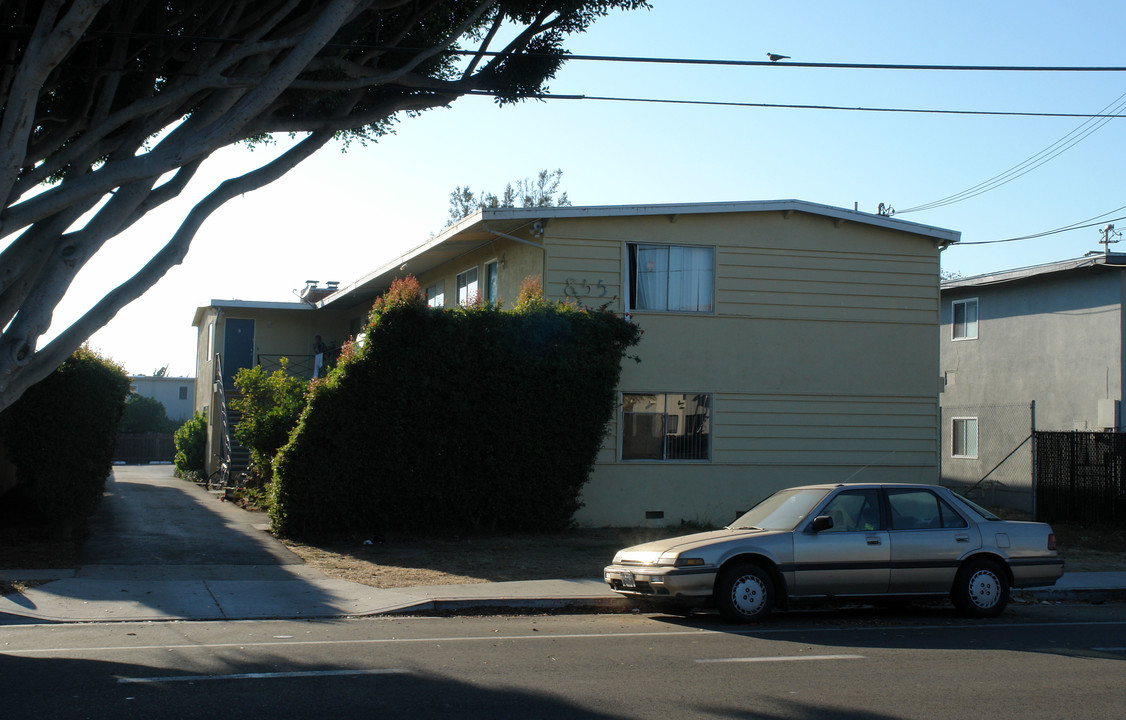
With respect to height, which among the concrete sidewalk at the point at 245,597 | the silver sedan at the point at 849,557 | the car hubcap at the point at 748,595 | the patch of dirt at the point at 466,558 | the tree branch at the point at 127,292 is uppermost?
the tree branch at the point at 127,292

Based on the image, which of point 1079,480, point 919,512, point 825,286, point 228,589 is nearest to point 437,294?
point 825,286

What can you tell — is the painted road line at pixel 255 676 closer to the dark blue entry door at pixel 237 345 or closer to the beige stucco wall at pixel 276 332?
the beige stucco wall at pixel 276 332

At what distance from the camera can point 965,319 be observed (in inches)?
1089

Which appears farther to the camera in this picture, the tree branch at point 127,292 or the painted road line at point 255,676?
the tree branch at point 127,292

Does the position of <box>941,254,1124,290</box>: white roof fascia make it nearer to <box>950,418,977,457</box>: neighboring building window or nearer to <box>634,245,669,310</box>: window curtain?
<box>950,418,977,457</box>: neighboring building window

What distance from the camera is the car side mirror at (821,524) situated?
10.6 metres

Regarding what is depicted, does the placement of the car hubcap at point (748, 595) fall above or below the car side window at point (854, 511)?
below

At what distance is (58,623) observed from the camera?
10227 mm

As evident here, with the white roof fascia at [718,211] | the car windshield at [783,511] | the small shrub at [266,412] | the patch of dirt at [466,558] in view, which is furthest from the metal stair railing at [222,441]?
the car windshield at [783,511]

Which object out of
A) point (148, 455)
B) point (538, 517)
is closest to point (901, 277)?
point (538, 517)

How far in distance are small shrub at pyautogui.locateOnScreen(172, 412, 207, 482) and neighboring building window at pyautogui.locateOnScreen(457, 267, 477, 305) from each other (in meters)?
11.9

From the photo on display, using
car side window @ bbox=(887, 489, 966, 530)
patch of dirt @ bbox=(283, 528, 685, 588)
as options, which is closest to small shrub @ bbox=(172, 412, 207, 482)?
patch of dirt @ bbox=(283, 528, 685, 588)

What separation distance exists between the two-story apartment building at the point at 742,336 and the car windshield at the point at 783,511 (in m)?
7.00

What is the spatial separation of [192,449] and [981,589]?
2607 cm
